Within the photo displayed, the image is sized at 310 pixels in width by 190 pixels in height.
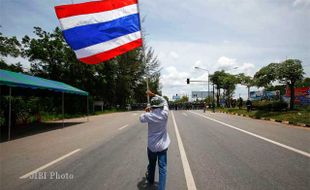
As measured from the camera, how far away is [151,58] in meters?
62.4

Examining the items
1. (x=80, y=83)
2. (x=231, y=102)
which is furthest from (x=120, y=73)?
(x=231, y=102)

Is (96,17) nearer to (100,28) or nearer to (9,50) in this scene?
(100,28)

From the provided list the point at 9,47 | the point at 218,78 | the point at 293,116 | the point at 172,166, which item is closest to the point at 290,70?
the point at 293,116

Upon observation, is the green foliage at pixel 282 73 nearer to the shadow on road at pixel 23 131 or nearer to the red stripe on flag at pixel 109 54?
the shadow on road at pixel 23 131

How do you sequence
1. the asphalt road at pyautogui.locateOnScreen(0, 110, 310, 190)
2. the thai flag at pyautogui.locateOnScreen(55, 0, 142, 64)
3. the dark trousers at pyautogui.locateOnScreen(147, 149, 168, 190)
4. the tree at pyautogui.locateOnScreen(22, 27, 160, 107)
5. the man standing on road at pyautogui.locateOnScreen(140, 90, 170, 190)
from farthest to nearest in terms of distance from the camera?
the tree at pyautogui.locateOnScreen(22, 27, 160, 107) < the thai flag at pyautogui.locateOnScreen(55, 0, 142, 64) < the asphalt road at pyautogui.locateOnScreen(0, 110, 310, 190) < the man standing on road at pyautogui.locateOnScreen(140, 90, 170, 190) < the dark trousers at pyautogui.locateOnScreen(147, 149, 168, 190)

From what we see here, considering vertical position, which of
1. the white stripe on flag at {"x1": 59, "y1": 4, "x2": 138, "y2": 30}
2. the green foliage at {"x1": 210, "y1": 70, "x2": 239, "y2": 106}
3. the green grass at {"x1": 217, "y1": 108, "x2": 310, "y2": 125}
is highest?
the green foliage at {"x1": 210, "y1": 70, "x2": 239, "y2": 106}

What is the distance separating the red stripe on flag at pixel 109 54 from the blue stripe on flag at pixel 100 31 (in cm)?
30

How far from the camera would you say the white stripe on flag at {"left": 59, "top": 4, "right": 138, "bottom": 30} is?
600cm

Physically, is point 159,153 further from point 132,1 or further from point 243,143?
point 243,143

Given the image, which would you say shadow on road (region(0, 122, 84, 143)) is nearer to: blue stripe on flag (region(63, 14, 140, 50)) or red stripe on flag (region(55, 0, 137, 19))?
blue stripe on flag (region(63, 14, 140, 50))

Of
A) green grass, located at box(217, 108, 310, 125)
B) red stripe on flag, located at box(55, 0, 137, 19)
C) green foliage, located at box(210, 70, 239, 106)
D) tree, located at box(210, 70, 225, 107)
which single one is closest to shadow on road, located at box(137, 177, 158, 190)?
red stripe on flag, located at box(55, 0, 137, 19)

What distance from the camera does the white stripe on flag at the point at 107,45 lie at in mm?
6066

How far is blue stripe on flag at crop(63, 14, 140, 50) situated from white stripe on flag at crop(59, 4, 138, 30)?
0.08 m

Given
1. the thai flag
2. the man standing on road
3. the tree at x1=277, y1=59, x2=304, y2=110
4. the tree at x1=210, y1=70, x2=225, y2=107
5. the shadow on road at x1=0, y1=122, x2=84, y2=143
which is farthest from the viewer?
the tree at x1=210, y1=70, x2=225, y2=107
